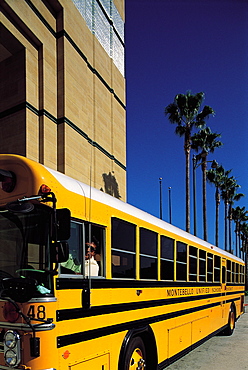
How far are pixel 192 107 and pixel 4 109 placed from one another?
11.8 metres

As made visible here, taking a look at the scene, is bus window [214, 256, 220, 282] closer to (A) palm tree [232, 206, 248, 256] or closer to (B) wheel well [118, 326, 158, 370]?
(B) wheel well [118, 326, 158, 370]

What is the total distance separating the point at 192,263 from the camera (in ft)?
25.9

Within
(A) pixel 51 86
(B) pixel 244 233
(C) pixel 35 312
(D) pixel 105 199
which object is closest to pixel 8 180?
(C) pixel 35 312

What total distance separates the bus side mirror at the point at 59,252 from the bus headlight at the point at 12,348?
0.68 metres

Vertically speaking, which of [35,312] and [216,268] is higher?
[35,312]

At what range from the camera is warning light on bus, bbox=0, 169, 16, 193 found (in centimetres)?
369

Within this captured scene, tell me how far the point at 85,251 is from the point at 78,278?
337 mm

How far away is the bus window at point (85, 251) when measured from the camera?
13.0 feet

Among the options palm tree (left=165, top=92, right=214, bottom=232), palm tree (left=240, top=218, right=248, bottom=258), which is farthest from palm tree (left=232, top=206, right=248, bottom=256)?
palm tree (left=165, top=92, right=214, bottom=232)

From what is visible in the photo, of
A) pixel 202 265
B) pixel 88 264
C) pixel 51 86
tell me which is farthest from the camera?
pixel 51 86

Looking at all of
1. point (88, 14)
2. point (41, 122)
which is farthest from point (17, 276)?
point (88, 14)

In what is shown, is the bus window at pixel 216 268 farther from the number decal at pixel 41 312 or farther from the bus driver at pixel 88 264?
the number decal at pixel 41 312

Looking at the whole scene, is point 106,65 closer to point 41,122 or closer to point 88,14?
point 88,14

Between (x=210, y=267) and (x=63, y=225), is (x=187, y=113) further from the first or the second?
(x=63, y=225)
